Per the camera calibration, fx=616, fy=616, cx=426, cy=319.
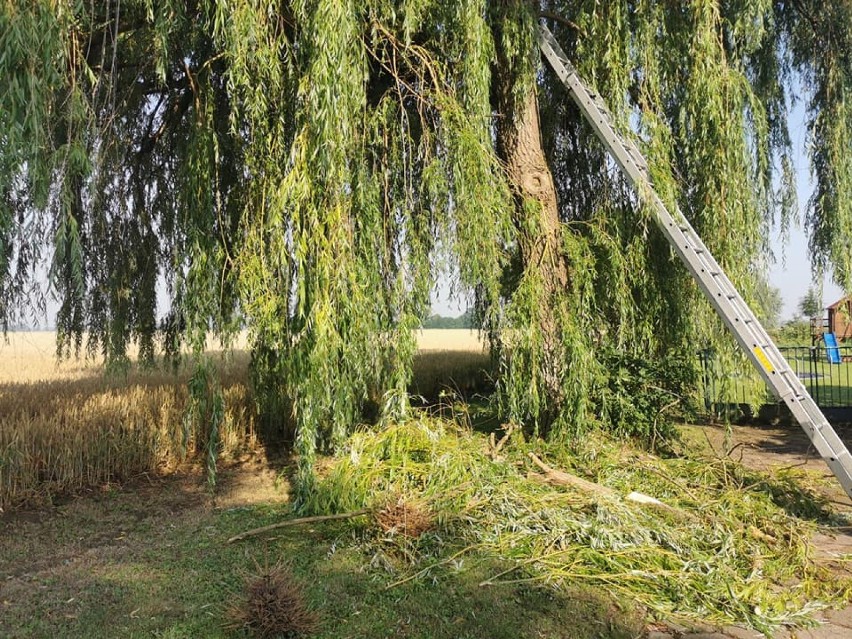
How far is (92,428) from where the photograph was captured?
681cm

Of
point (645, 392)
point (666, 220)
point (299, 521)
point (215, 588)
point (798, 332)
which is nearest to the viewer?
point (215, 588)

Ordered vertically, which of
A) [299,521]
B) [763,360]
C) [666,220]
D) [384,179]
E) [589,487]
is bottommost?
[299,521]

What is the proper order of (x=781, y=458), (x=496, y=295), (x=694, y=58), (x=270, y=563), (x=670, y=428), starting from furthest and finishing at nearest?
(x=781, y=458) < (x=670, y=428) < (x=694, y=58) < (x=496, y=295) < (x=270, y=563)

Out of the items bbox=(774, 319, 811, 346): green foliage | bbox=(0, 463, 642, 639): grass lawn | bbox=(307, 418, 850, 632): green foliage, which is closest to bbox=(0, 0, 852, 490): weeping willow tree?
bbox=(307, 418, 850, 632): green foliage

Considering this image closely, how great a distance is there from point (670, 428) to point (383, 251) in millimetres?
3705

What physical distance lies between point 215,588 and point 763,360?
4.45m

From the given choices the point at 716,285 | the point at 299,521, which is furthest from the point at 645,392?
the point at 299,521

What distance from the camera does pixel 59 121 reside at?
4922 mm

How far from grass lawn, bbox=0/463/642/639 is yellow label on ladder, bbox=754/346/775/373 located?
247 cm

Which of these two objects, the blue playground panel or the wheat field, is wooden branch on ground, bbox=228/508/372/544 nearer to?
the wheat field

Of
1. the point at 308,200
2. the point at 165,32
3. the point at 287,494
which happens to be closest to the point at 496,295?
the point at 308,200

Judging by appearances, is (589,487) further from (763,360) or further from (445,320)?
(445,320)

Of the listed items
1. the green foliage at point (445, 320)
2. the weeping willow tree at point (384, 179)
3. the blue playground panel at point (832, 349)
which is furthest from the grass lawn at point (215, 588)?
the blue playground panel at point (832, 349)

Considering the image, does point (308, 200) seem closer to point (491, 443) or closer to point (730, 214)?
point (491, 443)
